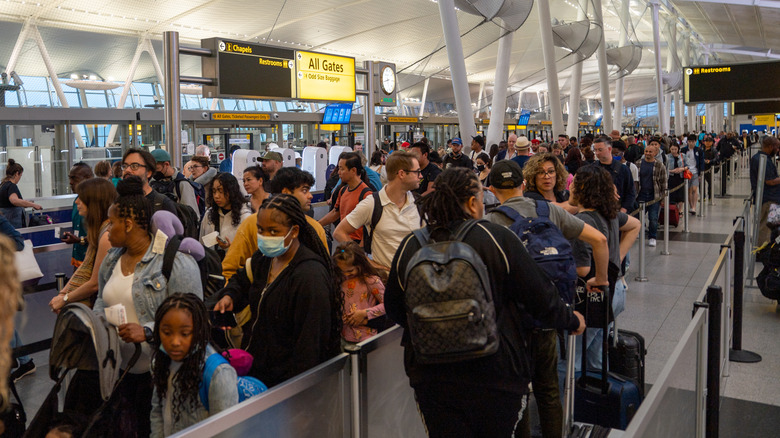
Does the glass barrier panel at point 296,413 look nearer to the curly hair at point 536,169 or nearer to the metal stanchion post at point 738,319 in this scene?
the curly hair at point 536,169

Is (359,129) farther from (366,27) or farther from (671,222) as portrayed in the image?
(671,222)

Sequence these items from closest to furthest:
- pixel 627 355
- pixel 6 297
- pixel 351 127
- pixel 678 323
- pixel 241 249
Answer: pixel 6 297 < pixel 241 249 < pixel 627 355 < pixel 678 323 < pixel 351 127

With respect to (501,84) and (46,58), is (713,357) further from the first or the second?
(46,58)

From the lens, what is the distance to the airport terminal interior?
9.96 feet

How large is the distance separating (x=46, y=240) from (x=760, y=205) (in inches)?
373

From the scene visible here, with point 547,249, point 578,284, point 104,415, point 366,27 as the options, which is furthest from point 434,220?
point 366,27

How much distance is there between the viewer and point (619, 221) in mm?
4844

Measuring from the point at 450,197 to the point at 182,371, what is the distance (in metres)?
1.27

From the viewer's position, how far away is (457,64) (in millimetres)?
15023

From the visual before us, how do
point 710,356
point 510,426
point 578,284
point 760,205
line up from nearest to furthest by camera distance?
point 510,426 < point 710,356 < point 578,284 < point 760,205

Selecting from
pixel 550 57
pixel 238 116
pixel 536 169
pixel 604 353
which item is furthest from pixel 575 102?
pixel 604 353

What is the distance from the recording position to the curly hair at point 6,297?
5.11 ft

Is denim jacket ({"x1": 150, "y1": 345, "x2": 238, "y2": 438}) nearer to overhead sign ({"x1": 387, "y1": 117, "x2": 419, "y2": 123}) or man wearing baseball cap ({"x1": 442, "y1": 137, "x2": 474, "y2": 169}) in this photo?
man wearing baseball cap ({"x1": 442, "y1": 137, "x2": 474, "y2": 169})

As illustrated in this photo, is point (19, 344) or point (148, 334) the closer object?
point (148, 334)
